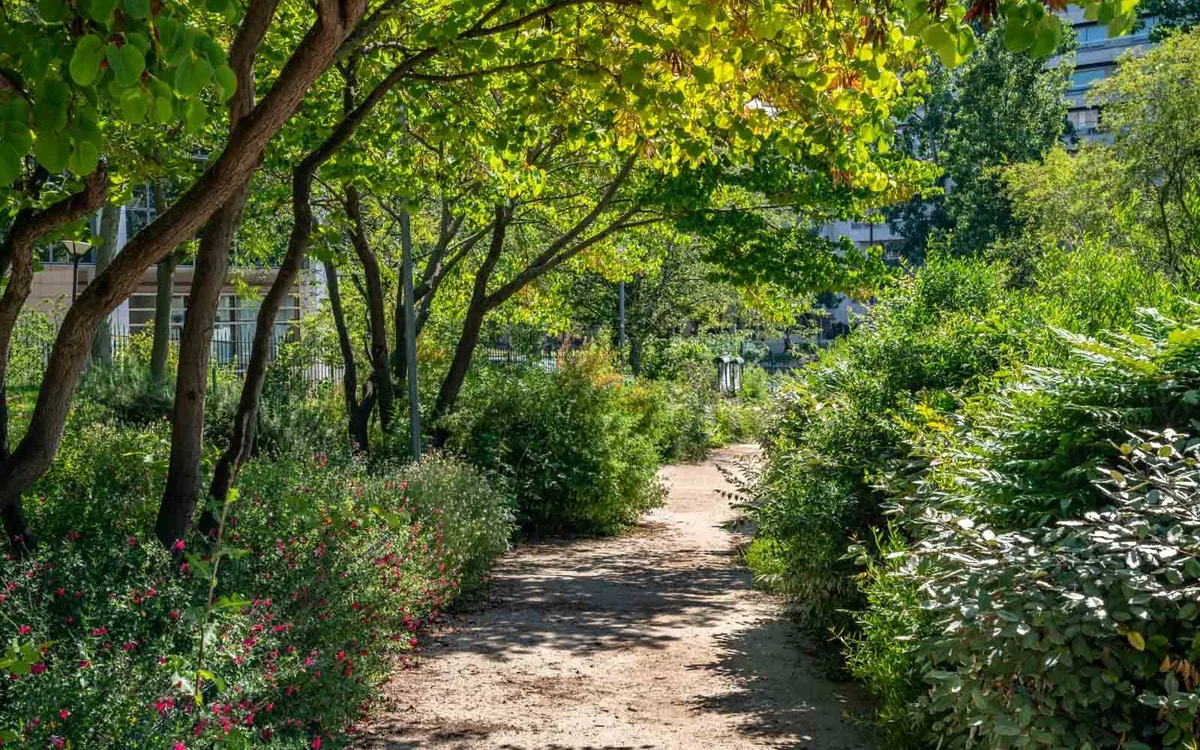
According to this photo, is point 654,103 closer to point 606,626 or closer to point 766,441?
point 606,626

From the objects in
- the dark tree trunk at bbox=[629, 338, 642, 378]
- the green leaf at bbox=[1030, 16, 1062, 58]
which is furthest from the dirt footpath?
the dark tree trunk at bbox=[629, 338, 642, 378]

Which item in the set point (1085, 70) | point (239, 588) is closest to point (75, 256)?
point (239, 588)

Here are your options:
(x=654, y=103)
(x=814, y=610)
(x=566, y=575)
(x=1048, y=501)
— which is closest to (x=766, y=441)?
(x=566, y=575)

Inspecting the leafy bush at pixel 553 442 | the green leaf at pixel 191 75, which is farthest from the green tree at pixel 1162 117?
the green leaf at pixel 191 75

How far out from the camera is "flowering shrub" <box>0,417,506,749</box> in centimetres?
389

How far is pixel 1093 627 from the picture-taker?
3.99 meters

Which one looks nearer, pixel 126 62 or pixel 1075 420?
pixel 126 62

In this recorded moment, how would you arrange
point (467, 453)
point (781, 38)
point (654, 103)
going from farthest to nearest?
point (467, 453)
point (654, 103)
point (781, 38)

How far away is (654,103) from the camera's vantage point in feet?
22.4

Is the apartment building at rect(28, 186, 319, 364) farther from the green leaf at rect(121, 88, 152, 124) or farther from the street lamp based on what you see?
the green leaf at rect(121, 88, 152, 124)

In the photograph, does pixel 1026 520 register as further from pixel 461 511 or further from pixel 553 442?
pixel 553 442

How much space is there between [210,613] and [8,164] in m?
1.83

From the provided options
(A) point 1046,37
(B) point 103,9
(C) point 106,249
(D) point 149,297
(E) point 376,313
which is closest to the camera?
(B) point 103,9

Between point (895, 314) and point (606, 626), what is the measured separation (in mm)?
3453
